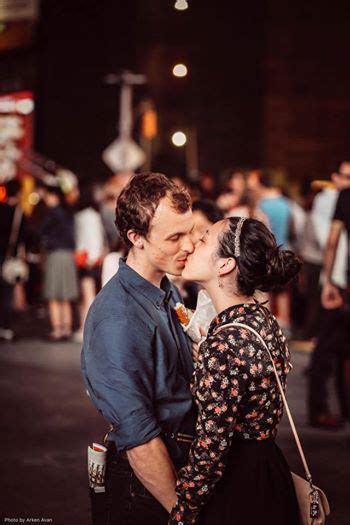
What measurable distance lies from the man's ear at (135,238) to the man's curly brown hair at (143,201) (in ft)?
0.05

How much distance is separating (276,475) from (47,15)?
3352 cm

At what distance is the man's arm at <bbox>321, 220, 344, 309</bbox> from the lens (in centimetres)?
742

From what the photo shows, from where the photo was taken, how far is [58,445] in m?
6.96

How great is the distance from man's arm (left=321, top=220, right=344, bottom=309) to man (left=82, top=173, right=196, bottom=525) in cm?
428

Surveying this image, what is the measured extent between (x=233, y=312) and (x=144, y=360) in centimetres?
33

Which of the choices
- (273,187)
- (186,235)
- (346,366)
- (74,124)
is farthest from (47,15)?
(186,235)

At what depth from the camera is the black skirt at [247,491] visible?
296cm

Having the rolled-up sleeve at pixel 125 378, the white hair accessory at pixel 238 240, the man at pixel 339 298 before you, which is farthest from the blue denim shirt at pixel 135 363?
the man at pixel 339 298

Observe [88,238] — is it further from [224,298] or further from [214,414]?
[214,414]

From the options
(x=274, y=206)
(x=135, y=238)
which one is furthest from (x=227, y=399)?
(x=274, y=206)

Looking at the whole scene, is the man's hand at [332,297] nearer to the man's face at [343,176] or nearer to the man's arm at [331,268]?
the man's arm at [331,268]

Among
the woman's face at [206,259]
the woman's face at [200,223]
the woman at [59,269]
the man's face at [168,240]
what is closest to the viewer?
the woman's face at [206,259]

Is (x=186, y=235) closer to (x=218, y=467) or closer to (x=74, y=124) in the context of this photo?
(x=218, y=467)

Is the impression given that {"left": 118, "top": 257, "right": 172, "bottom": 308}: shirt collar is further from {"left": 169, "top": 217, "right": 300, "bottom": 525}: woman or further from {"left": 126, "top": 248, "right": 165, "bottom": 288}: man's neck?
{"left": 169, "top": 217, "right": 300, "bottom": 525}: woman
